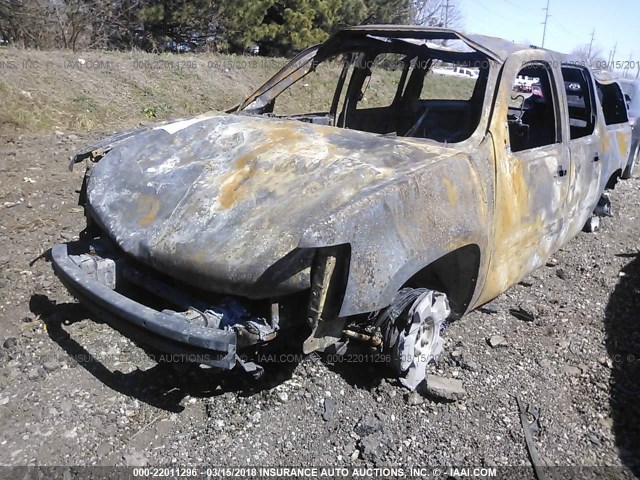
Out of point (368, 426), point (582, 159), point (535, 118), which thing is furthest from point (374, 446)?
point (535, 118)

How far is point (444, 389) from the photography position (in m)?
3.05

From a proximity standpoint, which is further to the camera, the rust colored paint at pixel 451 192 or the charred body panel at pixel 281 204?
the rust colored paint at pixel 451 192

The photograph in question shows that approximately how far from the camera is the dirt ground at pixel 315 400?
260 centimetres

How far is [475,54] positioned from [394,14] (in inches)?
709

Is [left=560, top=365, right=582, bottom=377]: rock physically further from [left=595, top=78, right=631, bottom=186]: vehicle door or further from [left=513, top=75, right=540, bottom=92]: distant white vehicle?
[left=595, top=78, right=631, bottom=186]: vehicle door

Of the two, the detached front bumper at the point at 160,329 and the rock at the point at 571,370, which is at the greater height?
the detached front bumper at the point at 160,329

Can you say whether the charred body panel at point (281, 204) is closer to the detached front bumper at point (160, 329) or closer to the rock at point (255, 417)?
the detached front bumper at point (160, 329)

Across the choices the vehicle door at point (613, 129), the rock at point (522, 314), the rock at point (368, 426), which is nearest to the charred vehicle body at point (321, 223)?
the rock at point (368, 426)

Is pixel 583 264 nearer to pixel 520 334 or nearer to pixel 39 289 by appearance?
pixel 520 334

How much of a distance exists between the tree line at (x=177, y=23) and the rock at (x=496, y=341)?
11686mm

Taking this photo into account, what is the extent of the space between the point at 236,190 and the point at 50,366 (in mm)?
1456

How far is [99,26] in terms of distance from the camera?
13.9 metres

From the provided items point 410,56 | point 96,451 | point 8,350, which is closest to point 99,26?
point 410,56

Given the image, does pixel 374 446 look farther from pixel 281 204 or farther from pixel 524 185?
pixel 524 185
